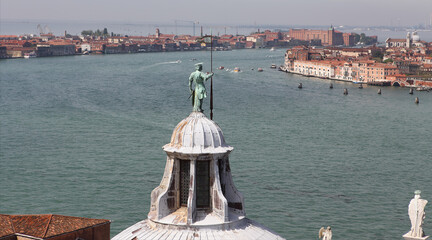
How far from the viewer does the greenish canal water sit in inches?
868

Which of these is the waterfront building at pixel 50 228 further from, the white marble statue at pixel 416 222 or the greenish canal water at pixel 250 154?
the greenish canal water at pixel 250 154

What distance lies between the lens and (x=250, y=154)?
101 ft

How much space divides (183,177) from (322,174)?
899 inches

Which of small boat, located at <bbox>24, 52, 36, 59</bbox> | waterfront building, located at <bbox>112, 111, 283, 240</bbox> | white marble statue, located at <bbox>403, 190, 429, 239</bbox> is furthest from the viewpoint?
small boat, located at <bbox>24, 52, 36, 59</bbox>

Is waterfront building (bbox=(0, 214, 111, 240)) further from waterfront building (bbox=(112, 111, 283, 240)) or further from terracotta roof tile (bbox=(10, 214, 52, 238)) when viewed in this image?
waterfront building (bbox=(112, 111, 283, 240))

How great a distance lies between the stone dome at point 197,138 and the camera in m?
4.98

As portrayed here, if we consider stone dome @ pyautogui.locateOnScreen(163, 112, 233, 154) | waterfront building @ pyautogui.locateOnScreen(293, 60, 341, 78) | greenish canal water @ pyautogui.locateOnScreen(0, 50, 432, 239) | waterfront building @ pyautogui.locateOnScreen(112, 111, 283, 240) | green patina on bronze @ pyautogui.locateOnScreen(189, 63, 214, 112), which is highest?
green patina on bronze @ pyautogui.locateOnScreen(189, 63, 214, 112)

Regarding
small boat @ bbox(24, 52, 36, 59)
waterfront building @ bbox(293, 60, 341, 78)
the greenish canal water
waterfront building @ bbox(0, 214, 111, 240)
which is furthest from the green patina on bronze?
small boat @ bbox(24, 52, 36, 59)

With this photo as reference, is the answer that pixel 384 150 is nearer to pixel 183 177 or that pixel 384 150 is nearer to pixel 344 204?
pixel 344 204

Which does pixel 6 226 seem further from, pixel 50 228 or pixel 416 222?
pixel 416 222

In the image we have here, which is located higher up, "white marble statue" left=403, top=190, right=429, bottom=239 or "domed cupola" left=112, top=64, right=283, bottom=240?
"domed cupola" left=112, top=64, right=283, bottom=240

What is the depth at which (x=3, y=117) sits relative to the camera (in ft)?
144

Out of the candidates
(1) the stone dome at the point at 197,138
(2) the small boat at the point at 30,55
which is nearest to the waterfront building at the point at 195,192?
(1) the stone dome at the point at 197,138

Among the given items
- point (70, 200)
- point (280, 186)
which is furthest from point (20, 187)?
point (280, 186)
